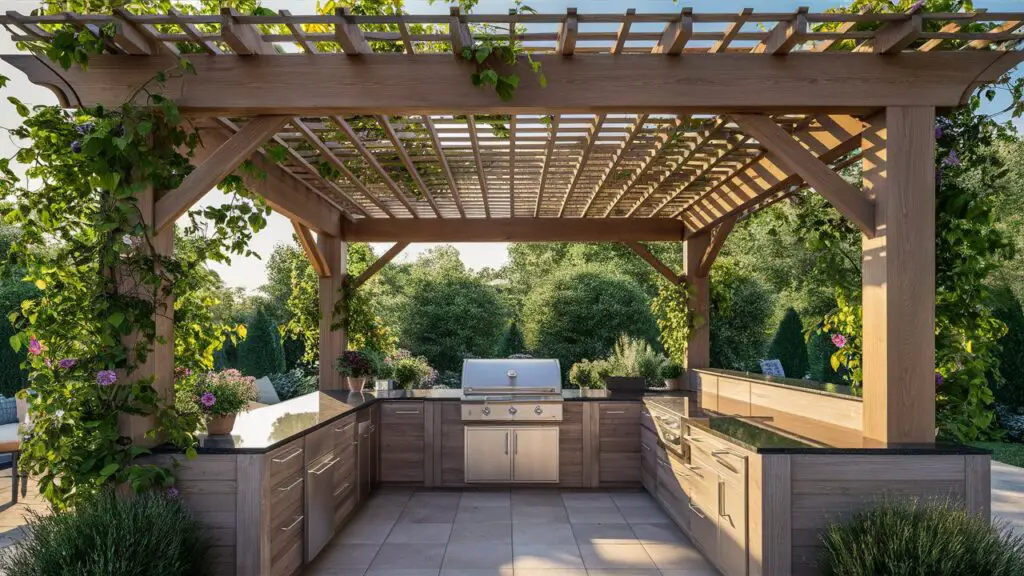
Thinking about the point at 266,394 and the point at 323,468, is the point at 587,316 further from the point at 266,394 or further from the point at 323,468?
the point at 323,468

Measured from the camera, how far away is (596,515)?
5.23m

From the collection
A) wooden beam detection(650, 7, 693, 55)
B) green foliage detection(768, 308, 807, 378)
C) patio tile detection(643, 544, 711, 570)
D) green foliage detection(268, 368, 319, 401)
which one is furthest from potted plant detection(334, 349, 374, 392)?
green foliage detection(768, 308, 807, 378)

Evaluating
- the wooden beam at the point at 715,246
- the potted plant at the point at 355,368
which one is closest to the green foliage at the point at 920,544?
the wooden beam at the point at 715,246

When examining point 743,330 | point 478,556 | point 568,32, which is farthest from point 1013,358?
point 568,32

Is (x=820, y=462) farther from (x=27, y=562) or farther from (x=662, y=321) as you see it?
(x=662, y=321)

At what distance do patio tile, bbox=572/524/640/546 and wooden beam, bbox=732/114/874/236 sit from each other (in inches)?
99.5

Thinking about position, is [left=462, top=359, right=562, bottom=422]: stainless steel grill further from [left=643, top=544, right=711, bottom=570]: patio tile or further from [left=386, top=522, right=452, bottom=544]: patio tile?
[left=643, top=544, right=711, bottom=570]: patio tile

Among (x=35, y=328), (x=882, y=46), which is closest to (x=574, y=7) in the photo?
(x=882, y=46)

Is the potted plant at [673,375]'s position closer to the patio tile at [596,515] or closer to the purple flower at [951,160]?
the patio tile at [596,515]

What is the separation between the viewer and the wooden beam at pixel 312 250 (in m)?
6.19

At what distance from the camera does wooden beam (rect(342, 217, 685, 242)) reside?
7.30m

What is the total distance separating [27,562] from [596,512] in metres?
3.70

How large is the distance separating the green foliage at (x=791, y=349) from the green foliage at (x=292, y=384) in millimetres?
7484

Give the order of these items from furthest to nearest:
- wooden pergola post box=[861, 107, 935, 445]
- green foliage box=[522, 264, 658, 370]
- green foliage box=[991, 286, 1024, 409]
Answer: green foliage box=[522, 264, 658, 370] → green foliage box=[991, 286, 1024, 409] → wooden pergola post box=[861, 107, 935, 445]
